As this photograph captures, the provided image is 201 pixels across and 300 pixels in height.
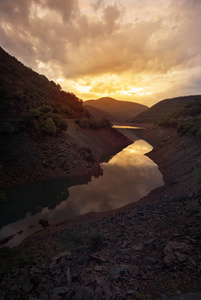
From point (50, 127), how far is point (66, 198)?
A: 51.3 ft

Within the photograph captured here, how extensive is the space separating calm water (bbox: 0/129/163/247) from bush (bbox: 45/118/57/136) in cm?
1034

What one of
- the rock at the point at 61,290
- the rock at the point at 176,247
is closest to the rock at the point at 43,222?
the rock at the point at 61,290

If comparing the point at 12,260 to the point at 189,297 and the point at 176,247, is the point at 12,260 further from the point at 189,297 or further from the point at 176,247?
the point at 189,297

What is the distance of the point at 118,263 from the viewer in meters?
7.59

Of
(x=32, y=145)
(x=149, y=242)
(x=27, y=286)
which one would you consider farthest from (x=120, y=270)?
(x=32, y=145)

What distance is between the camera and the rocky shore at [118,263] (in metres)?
5.86

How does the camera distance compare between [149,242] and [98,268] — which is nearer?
[98,268]

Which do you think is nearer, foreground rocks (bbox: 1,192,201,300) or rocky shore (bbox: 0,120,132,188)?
foreground rocks (bbox: 1,192,201,300)

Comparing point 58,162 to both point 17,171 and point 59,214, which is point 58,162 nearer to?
point 17,171

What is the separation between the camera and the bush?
30.8 meters

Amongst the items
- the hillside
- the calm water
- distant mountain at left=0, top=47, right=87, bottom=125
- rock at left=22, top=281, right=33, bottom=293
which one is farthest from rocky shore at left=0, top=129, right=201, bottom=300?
distant mountain at left=0, top=47, right=87, bottom=125

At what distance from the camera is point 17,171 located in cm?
2402

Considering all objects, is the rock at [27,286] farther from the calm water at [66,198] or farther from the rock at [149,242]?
the calm water at [66,198]

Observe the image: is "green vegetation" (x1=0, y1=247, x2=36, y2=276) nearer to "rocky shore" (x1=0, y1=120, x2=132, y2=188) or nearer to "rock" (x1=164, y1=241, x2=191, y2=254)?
"rock" (x1=164, y1=241, x2=191, y2=254)
